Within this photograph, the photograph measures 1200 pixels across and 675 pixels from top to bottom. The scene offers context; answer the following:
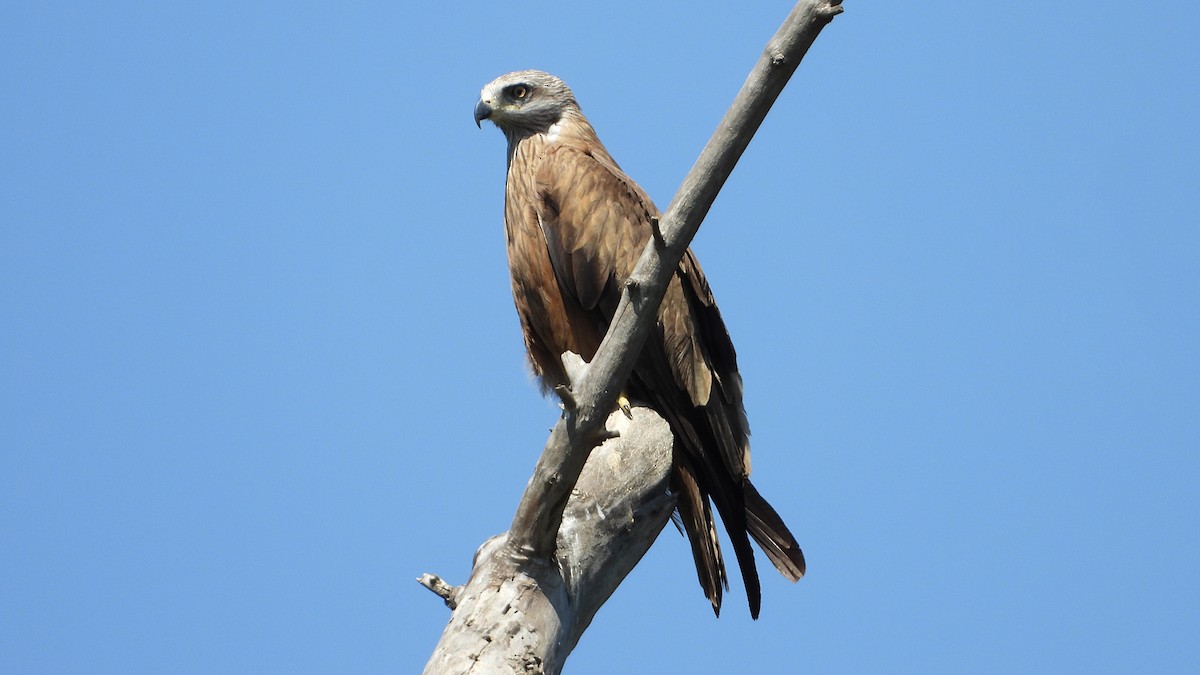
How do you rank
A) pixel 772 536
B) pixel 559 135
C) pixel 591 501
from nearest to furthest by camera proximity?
pixel 591 501 → pixel 772 536 → pixel 559 135

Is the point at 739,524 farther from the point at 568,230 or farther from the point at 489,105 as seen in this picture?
the point at 489,105

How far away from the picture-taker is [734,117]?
3.49 meters

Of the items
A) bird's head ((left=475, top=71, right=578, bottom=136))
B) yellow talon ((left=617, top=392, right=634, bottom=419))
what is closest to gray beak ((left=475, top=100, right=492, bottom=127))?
bird's head ((left=475, top=71, right=578, bottom=136))

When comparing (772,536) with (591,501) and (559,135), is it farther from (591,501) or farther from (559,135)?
(559,135)

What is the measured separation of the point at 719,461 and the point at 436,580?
61.7 inches

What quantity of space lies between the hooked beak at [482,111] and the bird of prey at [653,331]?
554 mm

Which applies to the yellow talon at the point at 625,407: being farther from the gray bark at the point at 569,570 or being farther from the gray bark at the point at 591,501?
the gray bark at the point at 591,501

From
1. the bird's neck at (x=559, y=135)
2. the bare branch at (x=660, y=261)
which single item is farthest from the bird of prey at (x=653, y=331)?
the bare branch at (x=660, y=261)

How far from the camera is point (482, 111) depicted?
6.23 meters

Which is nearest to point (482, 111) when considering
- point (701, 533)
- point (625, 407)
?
point (625, 407)

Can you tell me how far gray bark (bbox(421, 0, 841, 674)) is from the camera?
11.5 feet

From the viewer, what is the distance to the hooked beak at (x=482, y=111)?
6.21 metres

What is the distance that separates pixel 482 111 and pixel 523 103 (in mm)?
218

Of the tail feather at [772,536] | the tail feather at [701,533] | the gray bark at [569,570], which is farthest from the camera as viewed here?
the tail feather at [772,536]
